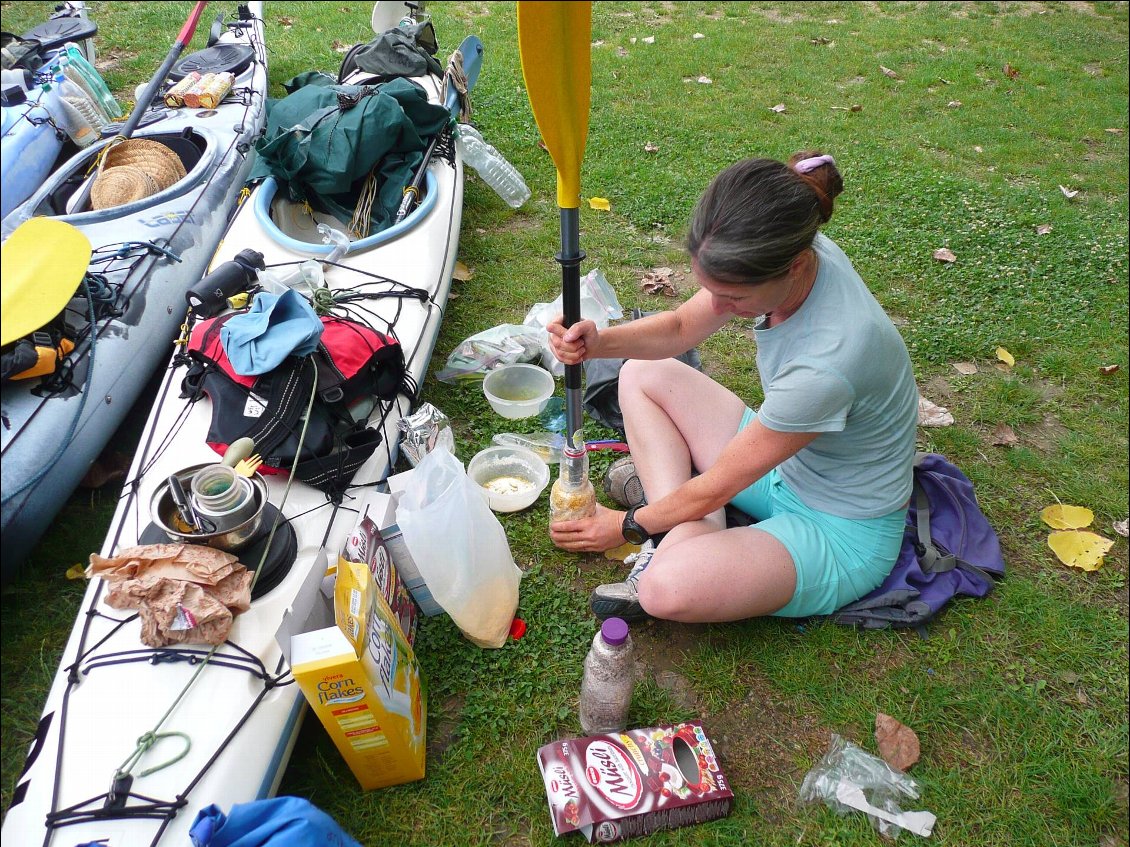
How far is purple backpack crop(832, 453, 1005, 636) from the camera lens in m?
2.38

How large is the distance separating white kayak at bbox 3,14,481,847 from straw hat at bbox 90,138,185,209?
1.52 m

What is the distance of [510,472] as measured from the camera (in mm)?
2967

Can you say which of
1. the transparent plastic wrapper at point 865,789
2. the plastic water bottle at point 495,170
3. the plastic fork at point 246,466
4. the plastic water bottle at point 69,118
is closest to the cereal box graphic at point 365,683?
the plastic fork at point 246,466

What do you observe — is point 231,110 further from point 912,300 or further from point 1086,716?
point 1086,716

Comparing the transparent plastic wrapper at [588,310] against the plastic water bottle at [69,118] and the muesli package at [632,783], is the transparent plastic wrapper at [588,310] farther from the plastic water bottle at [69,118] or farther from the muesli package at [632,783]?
the plastic water bottle at [69,118]

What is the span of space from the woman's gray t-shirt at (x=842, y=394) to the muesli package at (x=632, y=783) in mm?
891

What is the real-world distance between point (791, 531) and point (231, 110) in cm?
408

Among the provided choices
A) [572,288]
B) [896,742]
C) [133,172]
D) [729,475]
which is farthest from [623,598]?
[133,172]

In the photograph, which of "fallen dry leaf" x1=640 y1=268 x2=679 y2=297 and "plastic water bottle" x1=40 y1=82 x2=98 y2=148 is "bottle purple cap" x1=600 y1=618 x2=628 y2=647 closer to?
"fallen dry leaf" x1=640 y1=268 x2=679 y2=297

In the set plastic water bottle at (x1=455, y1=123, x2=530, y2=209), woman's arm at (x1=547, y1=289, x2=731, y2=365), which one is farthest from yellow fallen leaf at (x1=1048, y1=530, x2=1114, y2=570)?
plastic water bottle at (x1=455, y1=123, x2=530, y2=209)

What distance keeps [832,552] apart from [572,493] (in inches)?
35.3

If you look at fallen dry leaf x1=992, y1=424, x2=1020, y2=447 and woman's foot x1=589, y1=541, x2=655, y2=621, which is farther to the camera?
fallen dry leaf x1=992, y1=424, x2=1020, y2=447

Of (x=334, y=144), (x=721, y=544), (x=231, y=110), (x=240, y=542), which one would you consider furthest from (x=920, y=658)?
(x=231, y=110)

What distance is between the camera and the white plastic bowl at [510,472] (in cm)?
287
